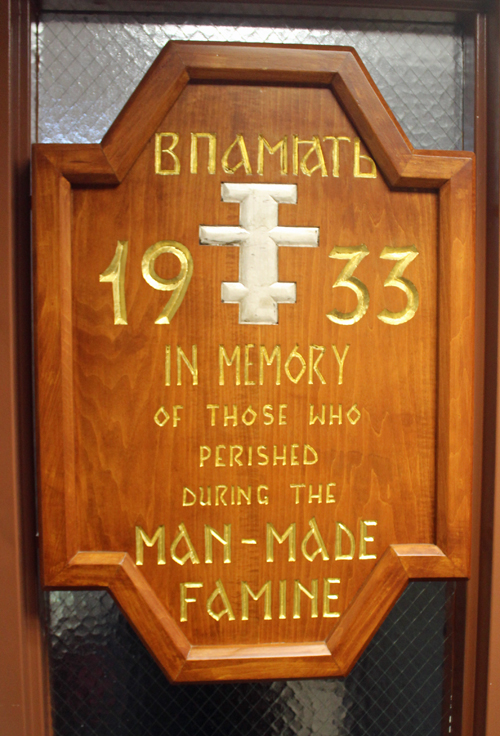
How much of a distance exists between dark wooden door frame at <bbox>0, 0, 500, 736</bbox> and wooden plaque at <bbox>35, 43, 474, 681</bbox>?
6 centimetres

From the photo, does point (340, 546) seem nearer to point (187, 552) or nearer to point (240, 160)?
point (187, 552)

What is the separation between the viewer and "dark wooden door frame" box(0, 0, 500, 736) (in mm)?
606

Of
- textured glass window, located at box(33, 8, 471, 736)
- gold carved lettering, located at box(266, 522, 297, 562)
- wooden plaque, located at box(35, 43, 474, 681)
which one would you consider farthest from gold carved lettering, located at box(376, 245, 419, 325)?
gold carved lettering, located at box(266, 522, 297, 562)

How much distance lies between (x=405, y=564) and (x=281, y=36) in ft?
2.53

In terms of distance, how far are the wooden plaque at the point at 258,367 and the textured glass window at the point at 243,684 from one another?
0.12m

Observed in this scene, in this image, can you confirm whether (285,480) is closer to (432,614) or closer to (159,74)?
(432,614)

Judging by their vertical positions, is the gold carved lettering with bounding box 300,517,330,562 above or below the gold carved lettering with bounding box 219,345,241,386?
below

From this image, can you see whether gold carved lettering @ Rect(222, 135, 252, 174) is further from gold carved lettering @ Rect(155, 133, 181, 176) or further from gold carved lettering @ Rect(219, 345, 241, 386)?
gold carved lettering @ Rect(219, 345, 241, 386)

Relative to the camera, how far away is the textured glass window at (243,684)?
66cm

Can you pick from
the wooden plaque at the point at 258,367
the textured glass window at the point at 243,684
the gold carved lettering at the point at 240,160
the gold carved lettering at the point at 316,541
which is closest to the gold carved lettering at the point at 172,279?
the wooden plaque at the point at 258,367

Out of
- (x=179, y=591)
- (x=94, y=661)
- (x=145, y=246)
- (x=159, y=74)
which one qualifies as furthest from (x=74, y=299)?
(x=94, y=661)

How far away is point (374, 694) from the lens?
2.29 feet

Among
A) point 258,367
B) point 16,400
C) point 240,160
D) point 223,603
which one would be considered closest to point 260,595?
point 223,603

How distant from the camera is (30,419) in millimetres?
637
